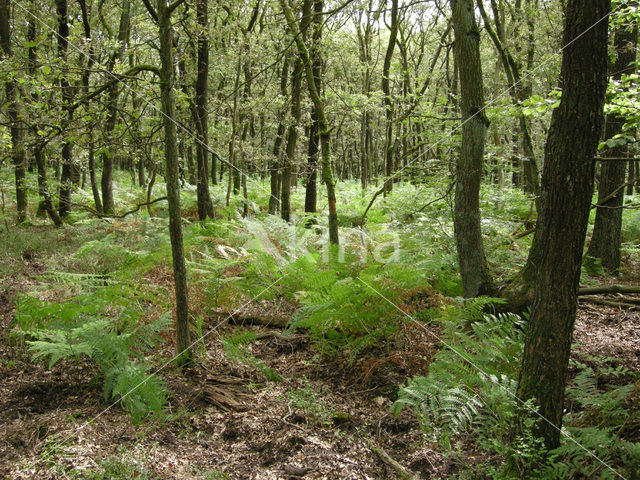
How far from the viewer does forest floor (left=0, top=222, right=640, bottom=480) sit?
9.00 ft

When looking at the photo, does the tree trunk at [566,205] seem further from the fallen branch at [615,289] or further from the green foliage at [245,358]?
the green foliage at [245,358]

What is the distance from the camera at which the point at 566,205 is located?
7.75 ft

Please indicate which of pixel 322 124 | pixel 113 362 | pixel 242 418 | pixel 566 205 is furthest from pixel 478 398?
pixel 322 124

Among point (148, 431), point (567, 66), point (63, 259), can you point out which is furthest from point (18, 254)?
point (567, 66)

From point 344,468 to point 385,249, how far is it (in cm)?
409

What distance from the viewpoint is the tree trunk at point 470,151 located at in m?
4.28

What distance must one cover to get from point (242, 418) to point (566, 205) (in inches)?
106

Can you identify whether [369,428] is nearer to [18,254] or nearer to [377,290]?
[377,290]

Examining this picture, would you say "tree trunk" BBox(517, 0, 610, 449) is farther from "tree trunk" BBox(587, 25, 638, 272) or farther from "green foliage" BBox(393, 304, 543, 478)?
"tree trunk" BBox(587, 25, 638, 272)

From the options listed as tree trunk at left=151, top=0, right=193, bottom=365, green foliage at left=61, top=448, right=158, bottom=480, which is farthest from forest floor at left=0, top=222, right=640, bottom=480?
tree trunk at left=151, top=0, right=193, bottom=365

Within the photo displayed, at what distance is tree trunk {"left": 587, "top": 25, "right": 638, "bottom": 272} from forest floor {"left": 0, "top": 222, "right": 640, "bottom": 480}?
7.10ft

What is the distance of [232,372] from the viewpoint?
13.6ft

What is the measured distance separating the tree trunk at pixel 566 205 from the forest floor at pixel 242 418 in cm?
70

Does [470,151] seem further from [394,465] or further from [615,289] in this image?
[394,465]
